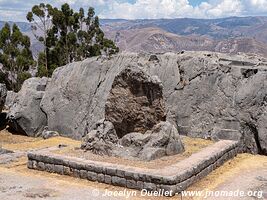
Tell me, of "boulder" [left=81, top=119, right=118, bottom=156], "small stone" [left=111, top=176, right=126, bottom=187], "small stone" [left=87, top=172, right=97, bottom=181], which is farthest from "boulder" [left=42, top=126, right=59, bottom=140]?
"small stone" [left=111, top=176, right=126, bottom=187]

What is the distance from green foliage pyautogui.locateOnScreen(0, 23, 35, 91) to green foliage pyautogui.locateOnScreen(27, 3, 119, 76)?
1.34 meters

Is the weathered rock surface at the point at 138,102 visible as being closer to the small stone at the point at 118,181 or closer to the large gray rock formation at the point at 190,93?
the large gray rock formation at the point at 190,93

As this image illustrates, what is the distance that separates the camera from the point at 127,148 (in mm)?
14945

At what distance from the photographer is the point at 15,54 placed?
35.5m

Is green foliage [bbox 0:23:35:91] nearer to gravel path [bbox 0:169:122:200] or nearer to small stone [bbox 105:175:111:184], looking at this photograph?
gravel path [bbox 0:169:122:200]

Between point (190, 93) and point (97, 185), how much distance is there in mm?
7814

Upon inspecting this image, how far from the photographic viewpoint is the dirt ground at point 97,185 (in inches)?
461

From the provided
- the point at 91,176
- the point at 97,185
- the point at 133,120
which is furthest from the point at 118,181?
the point at 133,120

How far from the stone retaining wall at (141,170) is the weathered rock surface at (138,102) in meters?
2.23

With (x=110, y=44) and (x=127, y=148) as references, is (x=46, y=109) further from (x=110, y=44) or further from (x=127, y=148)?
(x=110, y=44)

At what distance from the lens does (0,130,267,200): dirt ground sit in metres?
11.7

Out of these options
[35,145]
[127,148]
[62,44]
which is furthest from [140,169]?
[62,44]

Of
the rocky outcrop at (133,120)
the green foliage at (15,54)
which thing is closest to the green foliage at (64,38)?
the green foliage at (15,54)

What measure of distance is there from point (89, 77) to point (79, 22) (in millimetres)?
19332
